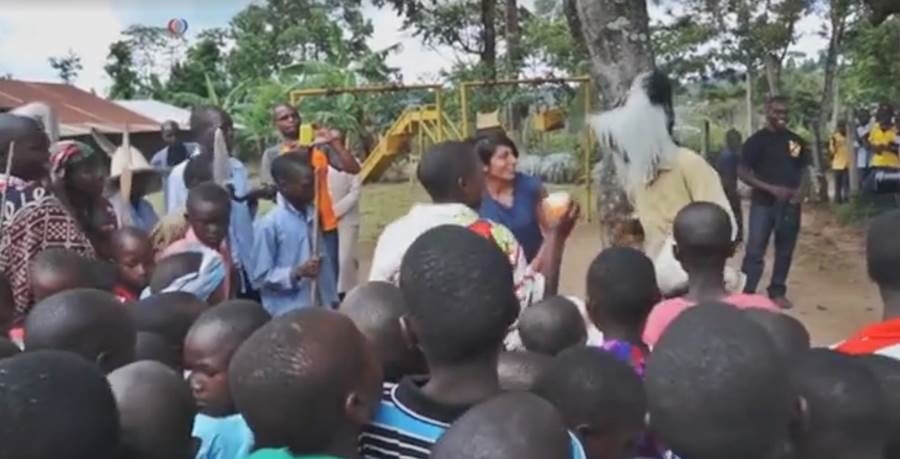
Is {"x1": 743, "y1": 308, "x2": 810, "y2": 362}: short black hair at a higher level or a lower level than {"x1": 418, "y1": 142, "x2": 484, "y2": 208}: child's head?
lower

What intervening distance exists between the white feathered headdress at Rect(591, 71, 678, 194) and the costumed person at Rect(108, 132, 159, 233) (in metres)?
2.00

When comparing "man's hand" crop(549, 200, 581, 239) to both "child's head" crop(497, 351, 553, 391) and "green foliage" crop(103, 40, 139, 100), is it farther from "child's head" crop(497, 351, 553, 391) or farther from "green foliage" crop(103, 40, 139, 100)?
"green foliage" crop(103, 40, 139, 100)

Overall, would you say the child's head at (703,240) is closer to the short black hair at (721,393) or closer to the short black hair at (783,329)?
the short black hair at (783,329)

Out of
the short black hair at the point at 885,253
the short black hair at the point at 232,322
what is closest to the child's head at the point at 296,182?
the short black hair at the point at 232,322

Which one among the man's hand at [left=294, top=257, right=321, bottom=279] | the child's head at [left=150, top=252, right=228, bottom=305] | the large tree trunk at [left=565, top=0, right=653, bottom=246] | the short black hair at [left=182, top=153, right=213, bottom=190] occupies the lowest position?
the man's hand at [left=294, top=257, right=321, bottom=279]

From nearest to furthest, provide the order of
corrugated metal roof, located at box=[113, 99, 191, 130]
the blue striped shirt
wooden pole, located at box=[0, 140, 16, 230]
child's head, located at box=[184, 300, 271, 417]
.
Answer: the blue striped shirt < child's head, located at box=[184, 300, 271, 417] < wooden pole, located at box=[0, 140, 16, 230] < corrugated metal roof, located at box=[113, 99, 191, 130]

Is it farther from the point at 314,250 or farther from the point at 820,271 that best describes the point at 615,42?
the point at 820,271

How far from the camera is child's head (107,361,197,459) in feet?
7.06

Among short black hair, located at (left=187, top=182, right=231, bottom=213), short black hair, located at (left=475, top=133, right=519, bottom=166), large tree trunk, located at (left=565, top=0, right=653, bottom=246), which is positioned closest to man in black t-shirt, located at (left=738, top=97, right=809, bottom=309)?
large tree trunk, located at (left=565, top=0, right=653, bottom=246)

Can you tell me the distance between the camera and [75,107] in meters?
27.0

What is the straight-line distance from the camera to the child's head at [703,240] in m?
3.29

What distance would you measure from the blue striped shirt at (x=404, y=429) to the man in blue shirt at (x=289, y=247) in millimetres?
2863

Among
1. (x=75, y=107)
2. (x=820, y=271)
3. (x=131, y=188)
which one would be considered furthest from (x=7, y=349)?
(x=75, y=107)

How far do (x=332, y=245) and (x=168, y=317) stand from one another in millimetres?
3161
